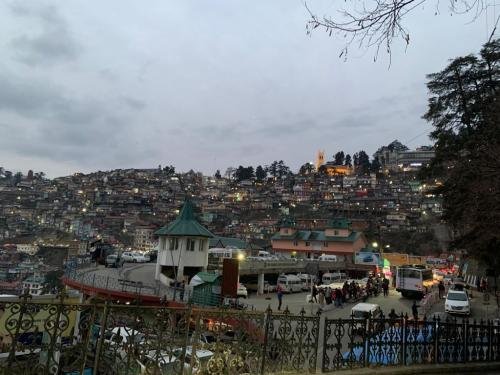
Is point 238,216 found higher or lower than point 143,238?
higher

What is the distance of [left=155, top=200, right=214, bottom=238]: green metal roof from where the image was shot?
35594mm

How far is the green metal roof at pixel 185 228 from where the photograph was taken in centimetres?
3559

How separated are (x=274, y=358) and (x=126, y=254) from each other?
166ft

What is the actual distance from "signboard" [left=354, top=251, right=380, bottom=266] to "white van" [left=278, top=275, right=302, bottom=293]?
16397 mm

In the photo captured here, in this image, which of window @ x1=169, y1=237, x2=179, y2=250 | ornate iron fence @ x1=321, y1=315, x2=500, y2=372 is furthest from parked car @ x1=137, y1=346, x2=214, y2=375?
window @ x1=169, y1=237, x2=179, y2=250

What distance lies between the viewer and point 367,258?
54906 mm

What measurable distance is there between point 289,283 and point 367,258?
1890cm

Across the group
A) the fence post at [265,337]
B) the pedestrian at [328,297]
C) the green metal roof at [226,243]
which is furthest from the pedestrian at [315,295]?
the green metal roof at [226,243]

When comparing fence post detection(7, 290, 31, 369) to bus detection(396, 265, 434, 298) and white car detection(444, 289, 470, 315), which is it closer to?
white car detection(444, 289, 470, 315)

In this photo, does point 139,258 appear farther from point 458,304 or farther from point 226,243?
point 458,304

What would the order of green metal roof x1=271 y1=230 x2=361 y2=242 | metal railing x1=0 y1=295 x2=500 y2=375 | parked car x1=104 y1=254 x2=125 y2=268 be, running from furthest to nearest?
green metal roof x1=271 y1=230 x2=361 y2=242 → parked car x1=104 y1=254 x2=125 y2=268 → metal railing x1=0 y1=295 x2=500 y2=375

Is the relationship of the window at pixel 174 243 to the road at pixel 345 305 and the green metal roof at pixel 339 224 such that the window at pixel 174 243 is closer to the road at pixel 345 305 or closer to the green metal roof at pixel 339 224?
the road at pixel 345 305

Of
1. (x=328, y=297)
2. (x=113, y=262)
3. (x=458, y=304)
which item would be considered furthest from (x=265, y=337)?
(x=113, y=262)

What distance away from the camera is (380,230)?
10238 cm
